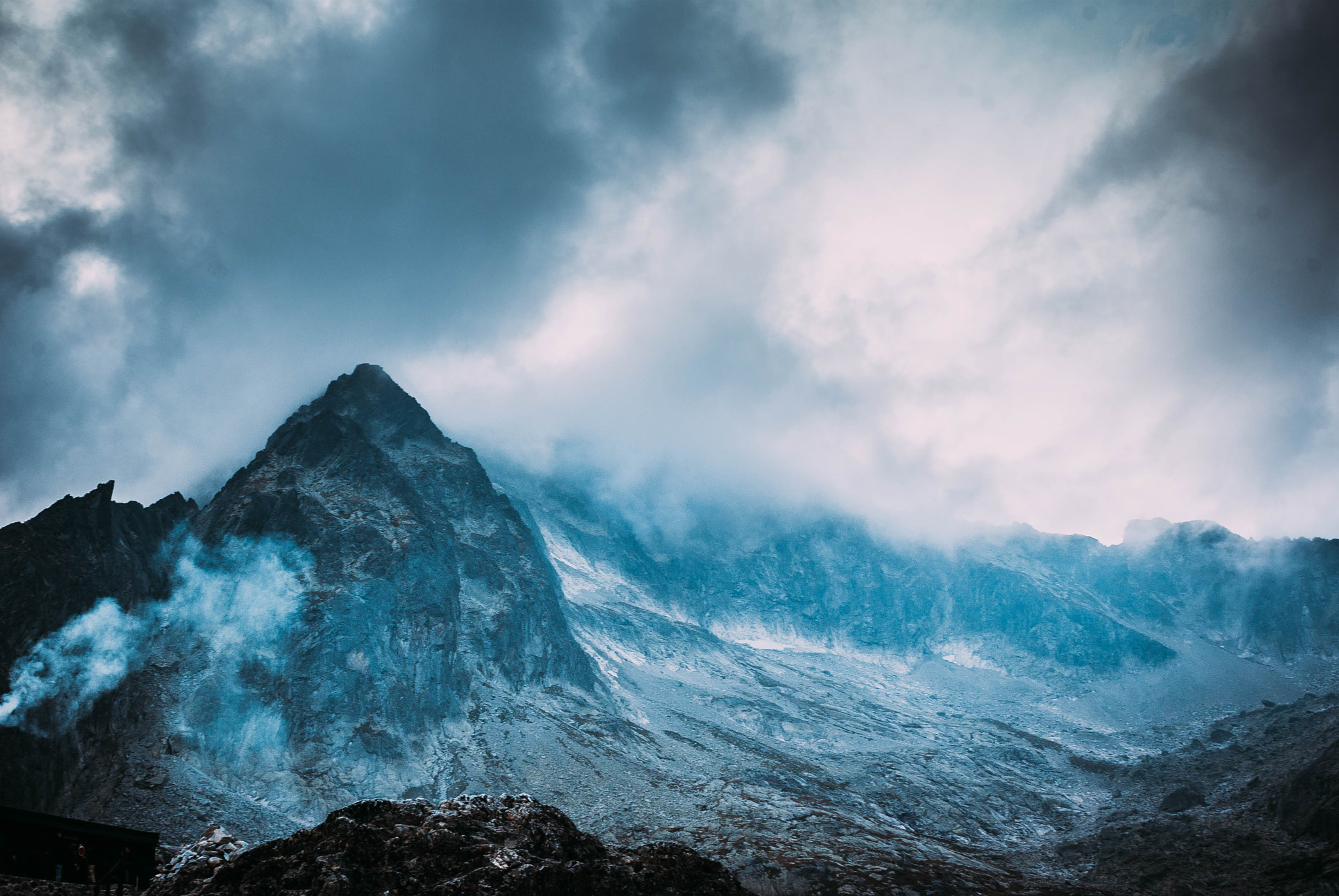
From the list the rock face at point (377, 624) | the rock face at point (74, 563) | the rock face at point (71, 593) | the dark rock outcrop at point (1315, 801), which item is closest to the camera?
the rock face at point (71, 593)

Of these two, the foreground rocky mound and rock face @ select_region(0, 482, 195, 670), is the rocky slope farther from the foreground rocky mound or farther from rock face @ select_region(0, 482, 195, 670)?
rock face @ select_region(0, 482, 195, 670)

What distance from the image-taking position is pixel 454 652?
143500 millimetres

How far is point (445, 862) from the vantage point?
25844mm

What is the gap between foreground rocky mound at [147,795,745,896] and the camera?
78.8 feet

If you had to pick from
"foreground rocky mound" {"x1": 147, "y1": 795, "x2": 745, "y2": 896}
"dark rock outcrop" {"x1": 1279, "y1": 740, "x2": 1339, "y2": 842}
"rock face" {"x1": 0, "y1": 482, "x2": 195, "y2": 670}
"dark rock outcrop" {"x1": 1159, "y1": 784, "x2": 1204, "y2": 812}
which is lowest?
"dark rock outcrop" {"x1": 1159, "y1": 784, "x2": 1204, "y2": 812}

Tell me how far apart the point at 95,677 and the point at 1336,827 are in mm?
177468

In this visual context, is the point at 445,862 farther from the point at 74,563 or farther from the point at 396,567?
the point at 396,567

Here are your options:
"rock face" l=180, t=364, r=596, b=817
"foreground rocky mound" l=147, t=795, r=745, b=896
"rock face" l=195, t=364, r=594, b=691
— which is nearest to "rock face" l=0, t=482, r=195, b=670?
"rock face" l=195, t=364, r=594, b=691

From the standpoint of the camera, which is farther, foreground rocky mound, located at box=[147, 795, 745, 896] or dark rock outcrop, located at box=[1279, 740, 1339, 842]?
dark rock outcrop, located at box=[1279, 740, 1339, 842]

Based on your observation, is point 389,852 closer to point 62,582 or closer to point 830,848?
point 830,848

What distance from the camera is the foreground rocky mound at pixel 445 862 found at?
78.8ft

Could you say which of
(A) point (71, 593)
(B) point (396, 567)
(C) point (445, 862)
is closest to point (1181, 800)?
Result: (C) point (445, 862)

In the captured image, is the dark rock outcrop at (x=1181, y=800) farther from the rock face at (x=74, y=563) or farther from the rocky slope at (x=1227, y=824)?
the rock face at (x=74, y=563)

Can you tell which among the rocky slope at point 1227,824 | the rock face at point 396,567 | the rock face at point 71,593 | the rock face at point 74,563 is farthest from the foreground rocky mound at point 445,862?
the rock face at point 396,567
